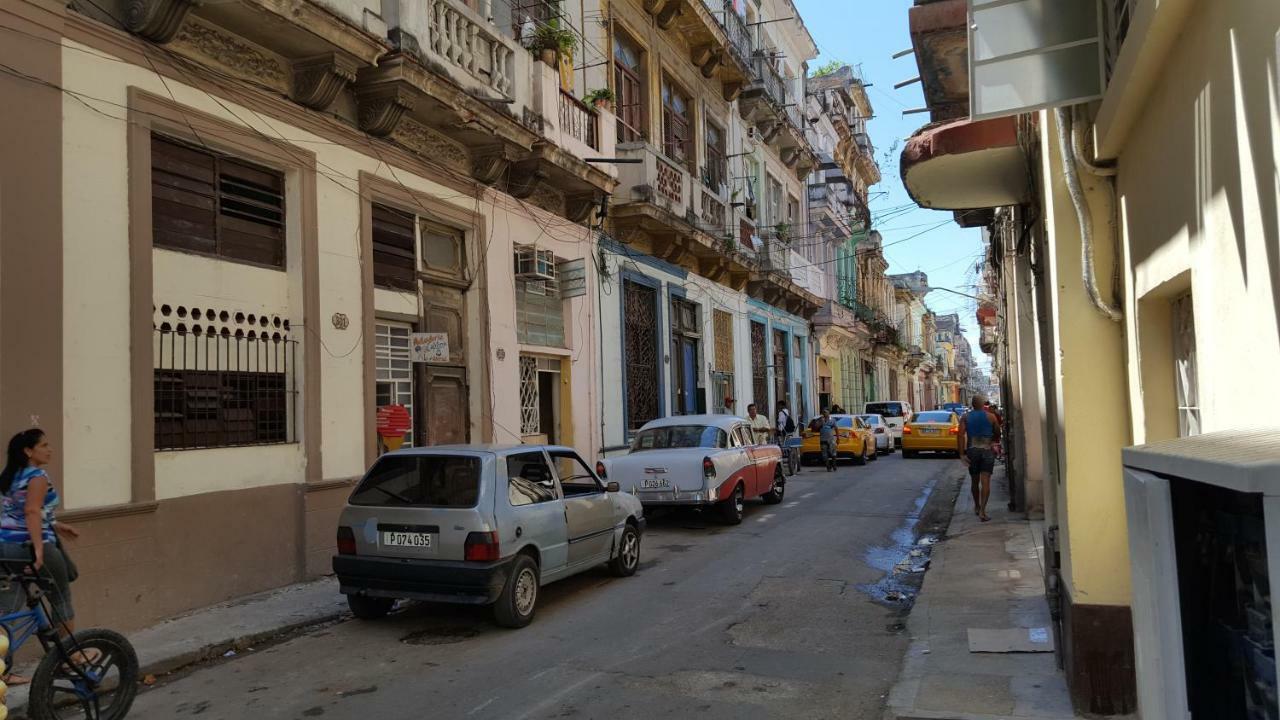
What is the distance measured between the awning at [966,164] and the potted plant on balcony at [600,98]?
9245 millimetres

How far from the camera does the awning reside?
6570mm

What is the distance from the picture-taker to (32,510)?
17.8ft

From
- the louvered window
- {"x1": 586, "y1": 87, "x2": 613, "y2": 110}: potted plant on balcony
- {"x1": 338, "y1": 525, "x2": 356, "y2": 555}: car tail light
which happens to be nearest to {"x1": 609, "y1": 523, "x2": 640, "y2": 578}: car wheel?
{"x1": 338, "y1": 525, "x2": 356, "y2": 555}: car tail light

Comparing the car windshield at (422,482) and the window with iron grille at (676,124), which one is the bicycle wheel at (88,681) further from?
the window with iron grille at (676,124)

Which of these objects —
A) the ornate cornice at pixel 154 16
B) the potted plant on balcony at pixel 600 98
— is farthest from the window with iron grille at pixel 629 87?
the ornate cornice at pixel 154 16

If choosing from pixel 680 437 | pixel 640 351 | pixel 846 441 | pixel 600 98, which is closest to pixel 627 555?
pixel 680 437

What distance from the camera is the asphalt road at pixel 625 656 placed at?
5480 mm

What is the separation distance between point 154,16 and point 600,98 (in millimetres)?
8932

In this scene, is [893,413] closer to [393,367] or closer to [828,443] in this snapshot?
[828,443]

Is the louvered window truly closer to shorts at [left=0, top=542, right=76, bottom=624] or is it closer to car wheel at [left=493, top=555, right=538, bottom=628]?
car wheel at [left=493, top=555, right=538, bottom=628]

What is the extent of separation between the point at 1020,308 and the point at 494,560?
7.17m

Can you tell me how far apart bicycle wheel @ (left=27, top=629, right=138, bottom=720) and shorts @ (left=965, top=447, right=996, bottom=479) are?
10.7m

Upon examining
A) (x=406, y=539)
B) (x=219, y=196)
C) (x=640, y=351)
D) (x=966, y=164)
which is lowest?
(x=406, y=539)

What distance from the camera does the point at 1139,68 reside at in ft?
12.7
